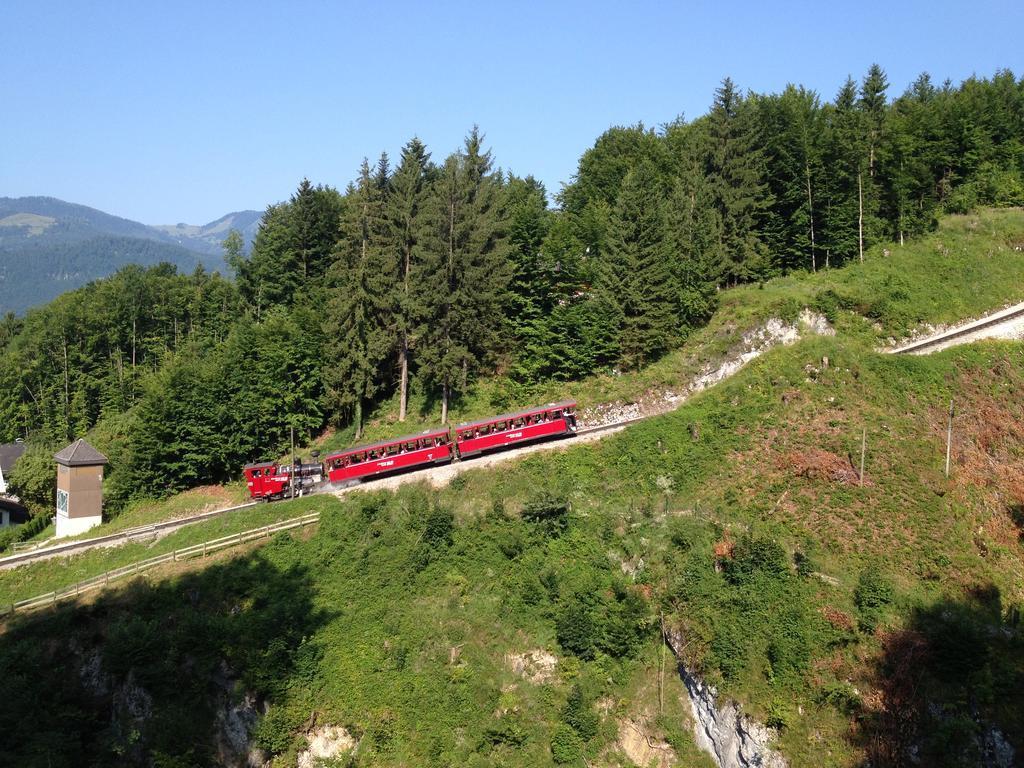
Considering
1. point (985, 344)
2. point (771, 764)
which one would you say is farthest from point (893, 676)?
point (985, 344)

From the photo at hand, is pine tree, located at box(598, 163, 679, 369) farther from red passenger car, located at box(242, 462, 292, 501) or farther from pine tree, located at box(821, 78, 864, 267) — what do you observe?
red passenger car, located at box(242, 462, 292, 501)

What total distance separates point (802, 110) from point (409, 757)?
2043 inches

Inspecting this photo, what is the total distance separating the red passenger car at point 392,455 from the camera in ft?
132

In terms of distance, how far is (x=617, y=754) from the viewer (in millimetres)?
26141

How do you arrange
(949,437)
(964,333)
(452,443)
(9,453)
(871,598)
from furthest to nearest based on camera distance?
(9,453) → (964,333) → (452,443) → (949,437) → (871,598)

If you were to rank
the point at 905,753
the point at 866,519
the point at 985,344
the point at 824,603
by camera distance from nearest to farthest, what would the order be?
1. the point at 905,753
2. the point at 824,603
3. the point at 866,519
4. the point at 985,344

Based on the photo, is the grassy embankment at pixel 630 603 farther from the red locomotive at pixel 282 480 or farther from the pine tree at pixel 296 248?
the pine tree at pixel 296 248

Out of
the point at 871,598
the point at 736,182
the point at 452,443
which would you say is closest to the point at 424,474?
the point at 452,443

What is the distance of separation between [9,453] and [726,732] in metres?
72.6

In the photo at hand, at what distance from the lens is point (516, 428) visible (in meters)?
40.6

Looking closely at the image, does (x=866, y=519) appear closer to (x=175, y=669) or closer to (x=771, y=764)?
(x=771, y=764)

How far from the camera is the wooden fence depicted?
34875 millimetres

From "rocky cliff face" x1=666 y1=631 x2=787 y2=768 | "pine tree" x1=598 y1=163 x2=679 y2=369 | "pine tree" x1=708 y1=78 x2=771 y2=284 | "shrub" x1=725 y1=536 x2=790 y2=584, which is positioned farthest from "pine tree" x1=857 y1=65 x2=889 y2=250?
"rocky cliff face" x1=666 y1=631 x2=787 y2=768

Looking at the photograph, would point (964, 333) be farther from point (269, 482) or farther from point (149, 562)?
point (149, 562)
